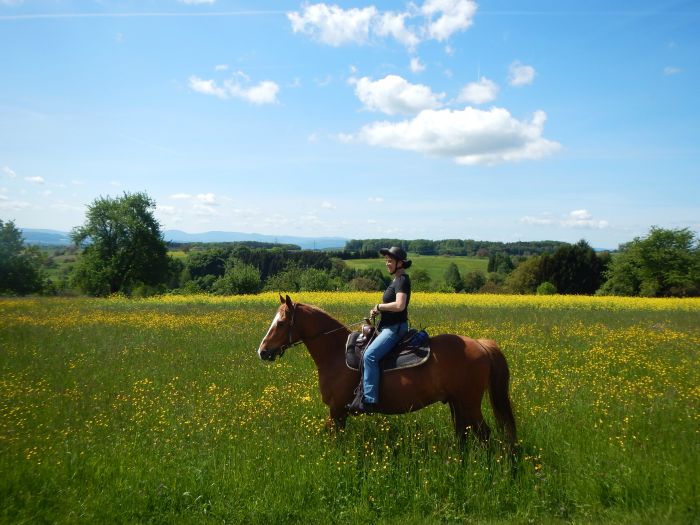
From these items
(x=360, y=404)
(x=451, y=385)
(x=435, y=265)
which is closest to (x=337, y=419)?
(x=360, y=404)

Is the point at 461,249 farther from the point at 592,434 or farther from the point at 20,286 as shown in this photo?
the point at 592,434

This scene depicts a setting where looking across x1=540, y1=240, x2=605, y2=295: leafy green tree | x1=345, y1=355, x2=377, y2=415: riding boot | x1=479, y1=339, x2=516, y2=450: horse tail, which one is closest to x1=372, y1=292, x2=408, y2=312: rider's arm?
x1=345, y1=355, x2=377, y2=415: riding boot

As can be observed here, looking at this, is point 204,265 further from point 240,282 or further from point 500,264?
point 500,264

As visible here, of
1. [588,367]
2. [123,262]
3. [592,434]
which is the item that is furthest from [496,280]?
[592,434]

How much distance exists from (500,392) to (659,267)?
45058 mm

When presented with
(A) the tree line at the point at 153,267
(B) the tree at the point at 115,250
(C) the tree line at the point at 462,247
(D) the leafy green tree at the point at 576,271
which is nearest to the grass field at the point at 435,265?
(C) the tree line at the point at 462,247

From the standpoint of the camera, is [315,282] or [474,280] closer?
[315,282]

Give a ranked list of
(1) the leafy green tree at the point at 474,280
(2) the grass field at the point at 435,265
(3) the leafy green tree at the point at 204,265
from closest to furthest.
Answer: (3) the leafy green tree at the point at 204,265 → (1) the leafy green tree at the point at 474,280 → (2) the grass field at the point at 435,265

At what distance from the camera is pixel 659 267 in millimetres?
39156

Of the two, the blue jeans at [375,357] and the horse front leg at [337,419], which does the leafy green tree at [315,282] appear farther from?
the blue jeans at [375,357]

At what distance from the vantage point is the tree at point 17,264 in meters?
41.8

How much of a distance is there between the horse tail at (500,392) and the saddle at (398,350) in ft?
2.57

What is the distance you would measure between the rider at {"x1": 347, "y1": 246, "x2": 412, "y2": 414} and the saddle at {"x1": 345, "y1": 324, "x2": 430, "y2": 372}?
11cm

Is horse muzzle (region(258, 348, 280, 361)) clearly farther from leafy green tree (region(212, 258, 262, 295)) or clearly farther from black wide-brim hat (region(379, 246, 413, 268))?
leafy green tree (region(212, 258, 262, 295))
